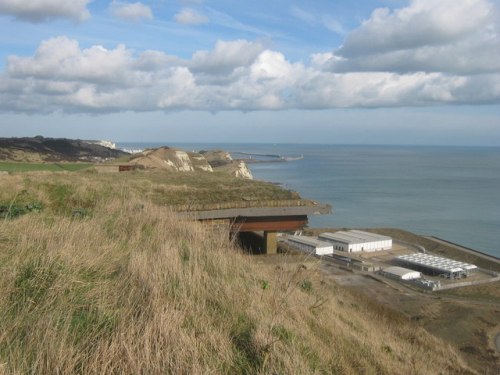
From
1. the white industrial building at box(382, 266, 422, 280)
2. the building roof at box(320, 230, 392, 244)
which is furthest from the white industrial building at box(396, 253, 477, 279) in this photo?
the building roof at box(320, 230, 392, 244)

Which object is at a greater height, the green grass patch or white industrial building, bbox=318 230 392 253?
the green grass patch

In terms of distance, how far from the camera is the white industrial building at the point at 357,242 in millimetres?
35625

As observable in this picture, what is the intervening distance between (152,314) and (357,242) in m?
33.2

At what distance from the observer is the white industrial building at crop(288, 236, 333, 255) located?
32.6m

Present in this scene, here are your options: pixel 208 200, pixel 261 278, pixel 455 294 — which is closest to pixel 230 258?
pixel 261 278

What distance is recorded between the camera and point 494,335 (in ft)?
55.7

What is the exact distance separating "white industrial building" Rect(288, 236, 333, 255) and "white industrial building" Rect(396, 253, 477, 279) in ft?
15.1

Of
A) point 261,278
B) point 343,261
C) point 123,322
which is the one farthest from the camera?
point 343,261

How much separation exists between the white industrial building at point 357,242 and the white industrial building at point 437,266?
3.97 meters

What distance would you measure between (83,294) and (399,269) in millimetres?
25745

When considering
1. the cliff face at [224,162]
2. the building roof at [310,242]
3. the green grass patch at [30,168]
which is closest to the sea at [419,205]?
the cliff face at [224,162]

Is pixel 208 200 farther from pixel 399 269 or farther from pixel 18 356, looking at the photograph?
pixel 399 269

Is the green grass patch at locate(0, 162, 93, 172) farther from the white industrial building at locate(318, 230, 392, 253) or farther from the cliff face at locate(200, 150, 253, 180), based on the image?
the cliff face at locate(200, 150, 253, 180)

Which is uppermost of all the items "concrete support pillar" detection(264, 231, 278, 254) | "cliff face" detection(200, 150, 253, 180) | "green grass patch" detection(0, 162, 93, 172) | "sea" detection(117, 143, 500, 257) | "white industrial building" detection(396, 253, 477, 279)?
"green grass patch" detection(0, 162, 93, 172)
